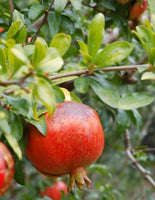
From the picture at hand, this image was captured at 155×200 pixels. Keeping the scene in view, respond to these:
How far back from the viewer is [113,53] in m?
0.80

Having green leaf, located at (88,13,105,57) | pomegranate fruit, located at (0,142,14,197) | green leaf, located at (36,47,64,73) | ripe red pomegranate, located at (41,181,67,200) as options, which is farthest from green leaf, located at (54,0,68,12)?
ripe red pomegranate, located at (41,181,67,200)

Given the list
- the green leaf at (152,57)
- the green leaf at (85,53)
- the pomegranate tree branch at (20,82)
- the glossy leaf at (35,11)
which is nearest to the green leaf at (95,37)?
the green leaf at (85,53)

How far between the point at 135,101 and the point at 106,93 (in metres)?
0.07

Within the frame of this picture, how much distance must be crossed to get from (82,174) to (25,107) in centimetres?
23

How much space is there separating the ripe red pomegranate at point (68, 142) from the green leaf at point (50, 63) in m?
0.16

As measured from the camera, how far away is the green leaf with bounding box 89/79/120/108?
2.82 ft

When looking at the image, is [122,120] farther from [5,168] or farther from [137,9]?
[5,168]

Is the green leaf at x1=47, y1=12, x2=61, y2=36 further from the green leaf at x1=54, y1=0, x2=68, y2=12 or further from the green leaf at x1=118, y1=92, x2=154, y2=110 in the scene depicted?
the green leaf at x1=118, y1=92, x2=154, y2=110

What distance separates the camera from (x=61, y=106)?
0.83 m

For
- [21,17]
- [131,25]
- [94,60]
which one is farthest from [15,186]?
[94,60]

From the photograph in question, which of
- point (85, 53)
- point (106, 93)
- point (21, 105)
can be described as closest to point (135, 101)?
point (106, 93)

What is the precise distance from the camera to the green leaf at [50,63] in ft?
2.13

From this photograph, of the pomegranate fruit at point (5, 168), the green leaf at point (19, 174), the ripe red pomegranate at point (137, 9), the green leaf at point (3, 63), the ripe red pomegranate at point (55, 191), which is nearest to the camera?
the pomegranate fruit at point (5, 168)

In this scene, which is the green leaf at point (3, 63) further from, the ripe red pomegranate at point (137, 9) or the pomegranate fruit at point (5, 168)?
the ripe red pomegranate at point (137, 9)
